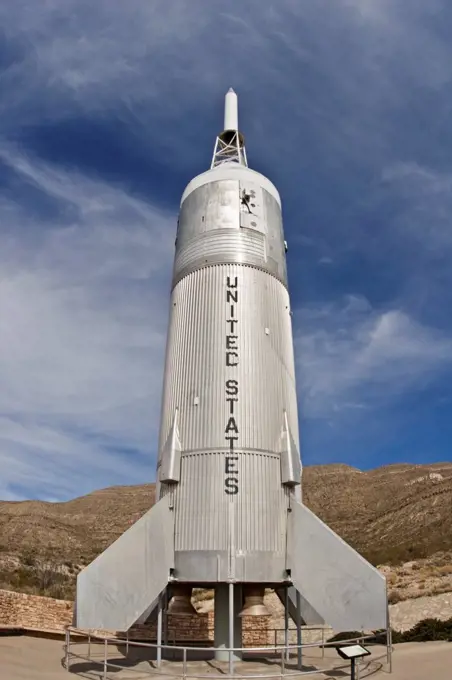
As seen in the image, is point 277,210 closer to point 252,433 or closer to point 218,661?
point 252,433

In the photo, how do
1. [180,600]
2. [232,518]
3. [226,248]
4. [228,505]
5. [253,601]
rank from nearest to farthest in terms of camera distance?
[232,518] → [228,505] → [253,601] → [180,600] → [226,248]

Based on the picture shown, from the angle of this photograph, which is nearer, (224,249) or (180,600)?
(180,600)

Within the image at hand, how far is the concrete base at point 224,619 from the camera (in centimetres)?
1291

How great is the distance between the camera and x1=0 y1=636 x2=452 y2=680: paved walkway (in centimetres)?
1138

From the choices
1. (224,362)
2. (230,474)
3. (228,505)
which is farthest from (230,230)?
(228,505)

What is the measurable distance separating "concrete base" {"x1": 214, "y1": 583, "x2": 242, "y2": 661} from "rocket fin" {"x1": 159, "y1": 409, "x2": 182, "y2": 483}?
8.41ft

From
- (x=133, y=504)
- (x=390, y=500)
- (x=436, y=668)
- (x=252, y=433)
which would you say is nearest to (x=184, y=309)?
(x=252, y=433)

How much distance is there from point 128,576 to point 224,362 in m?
5.07

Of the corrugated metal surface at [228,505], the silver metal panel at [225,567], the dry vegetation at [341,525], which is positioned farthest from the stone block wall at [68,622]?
the corrugated metal surface at [228,505]

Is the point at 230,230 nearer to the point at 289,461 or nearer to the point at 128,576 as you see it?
the point at 289,461

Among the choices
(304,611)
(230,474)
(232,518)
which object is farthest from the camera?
(304,611)

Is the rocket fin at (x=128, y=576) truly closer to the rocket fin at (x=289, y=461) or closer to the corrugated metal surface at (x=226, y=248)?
the rocket fin at (x=289, y=461)

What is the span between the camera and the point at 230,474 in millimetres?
13227

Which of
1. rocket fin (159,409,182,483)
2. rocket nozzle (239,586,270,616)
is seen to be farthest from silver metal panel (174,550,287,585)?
rocket fin (159,409,182,483)
